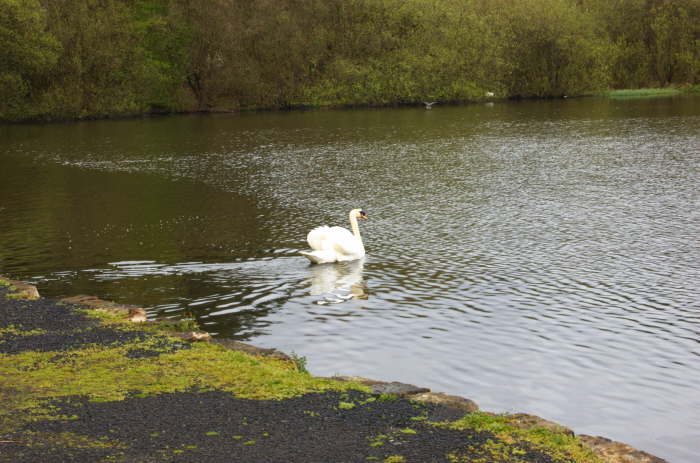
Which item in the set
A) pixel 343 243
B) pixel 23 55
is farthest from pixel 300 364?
pixel 23 55

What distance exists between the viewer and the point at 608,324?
1791 cm

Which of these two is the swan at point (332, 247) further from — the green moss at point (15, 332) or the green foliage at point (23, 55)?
the green foliage at point (23, 55)

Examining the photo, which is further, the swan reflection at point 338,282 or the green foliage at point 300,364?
the swan reflection at point 338,282

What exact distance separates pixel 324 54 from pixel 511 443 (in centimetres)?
11682

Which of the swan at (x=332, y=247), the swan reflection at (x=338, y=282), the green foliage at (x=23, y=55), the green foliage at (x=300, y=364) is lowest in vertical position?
the swan reflection at (x=338, y=282)

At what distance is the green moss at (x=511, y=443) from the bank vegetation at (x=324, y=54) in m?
99.9

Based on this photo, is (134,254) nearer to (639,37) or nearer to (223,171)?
(223,171)

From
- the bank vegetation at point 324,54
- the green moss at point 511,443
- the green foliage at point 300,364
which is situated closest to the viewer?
the green moss at point 511,443

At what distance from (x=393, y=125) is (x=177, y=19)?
163 ft

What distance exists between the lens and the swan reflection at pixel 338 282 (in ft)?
69.0

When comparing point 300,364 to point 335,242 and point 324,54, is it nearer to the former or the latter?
point 335,242

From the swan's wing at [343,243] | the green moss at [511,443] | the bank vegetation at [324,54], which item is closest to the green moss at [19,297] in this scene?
the swan's wing at [343,243]

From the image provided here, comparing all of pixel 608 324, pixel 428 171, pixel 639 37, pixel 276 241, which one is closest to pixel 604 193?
pixel 428 171

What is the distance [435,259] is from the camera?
24672 millimetres
